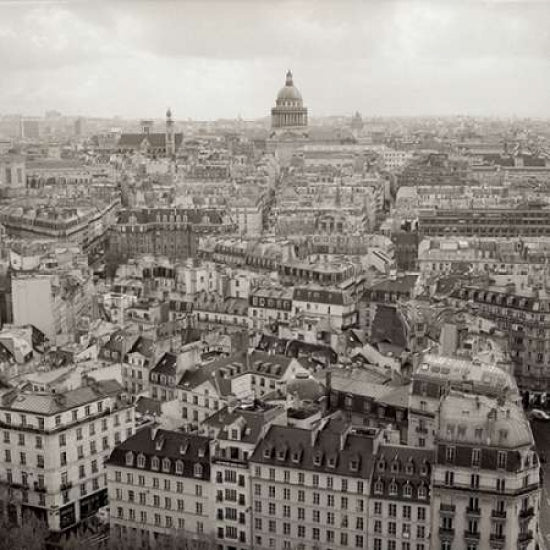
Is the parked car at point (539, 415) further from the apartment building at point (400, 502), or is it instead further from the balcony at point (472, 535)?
the balcony at point (472, 535)

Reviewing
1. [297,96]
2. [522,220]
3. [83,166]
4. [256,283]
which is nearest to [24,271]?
[256,283]

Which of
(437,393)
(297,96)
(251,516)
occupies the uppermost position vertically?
(297,96)

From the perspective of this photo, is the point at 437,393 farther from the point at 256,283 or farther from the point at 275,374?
the point at 256,283

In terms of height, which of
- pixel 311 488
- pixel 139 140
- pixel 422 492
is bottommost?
pixel 311 488

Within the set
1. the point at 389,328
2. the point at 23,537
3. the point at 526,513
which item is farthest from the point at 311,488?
the point at 389,328

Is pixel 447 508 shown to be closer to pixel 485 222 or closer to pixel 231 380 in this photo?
pixel 231 380

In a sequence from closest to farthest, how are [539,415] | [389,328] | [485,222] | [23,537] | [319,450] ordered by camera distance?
1. [23,537]
2. [319,450]
3. [539,415]
4. [389,328]
5. [485,222]
